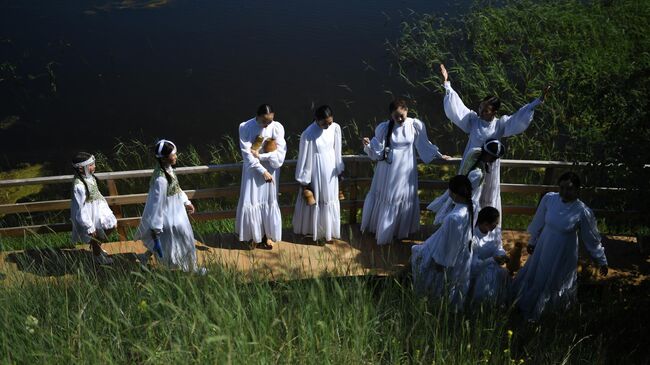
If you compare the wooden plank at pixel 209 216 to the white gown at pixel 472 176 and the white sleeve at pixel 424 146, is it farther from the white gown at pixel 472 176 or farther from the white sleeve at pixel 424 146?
the white gown at pixel 472 176

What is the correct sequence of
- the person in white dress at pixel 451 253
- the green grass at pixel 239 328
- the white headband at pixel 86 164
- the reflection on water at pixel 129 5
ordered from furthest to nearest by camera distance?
the reflection on water at pixel 129 5 < the white headband at pixel 86 164 < the person in white dress at pixel 451 253 < the green grass at pixel 239 328

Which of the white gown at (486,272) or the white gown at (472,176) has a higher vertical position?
the white gown at (472,176)

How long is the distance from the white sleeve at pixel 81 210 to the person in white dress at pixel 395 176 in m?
2.79

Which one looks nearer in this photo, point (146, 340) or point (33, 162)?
point (146, 340)

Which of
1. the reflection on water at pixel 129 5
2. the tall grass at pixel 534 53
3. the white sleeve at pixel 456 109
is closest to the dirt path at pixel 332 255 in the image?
the white sleeve at pixel 456 109

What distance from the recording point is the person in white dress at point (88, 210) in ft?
20.0

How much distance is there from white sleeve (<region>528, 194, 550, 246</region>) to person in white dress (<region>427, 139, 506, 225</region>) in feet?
1.03

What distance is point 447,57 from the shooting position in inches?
531

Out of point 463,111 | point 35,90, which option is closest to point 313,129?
point 463,111

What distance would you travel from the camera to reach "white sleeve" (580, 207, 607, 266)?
5566 millimetres

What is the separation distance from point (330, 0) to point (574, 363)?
14436mm

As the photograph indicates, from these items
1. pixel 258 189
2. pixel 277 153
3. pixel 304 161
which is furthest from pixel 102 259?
pixel 304 161

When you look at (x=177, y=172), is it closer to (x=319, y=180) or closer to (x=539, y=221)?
(x=319, y=180)

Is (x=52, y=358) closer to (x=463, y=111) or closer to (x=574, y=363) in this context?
(x=574, y=363)
